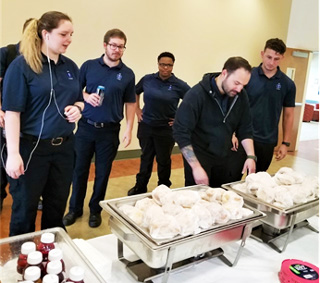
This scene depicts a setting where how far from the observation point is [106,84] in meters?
2.18

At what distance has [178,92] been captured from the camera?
2895 millimetres

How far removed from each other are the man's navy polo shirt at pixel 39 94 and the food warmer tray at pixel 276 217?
0.81 m

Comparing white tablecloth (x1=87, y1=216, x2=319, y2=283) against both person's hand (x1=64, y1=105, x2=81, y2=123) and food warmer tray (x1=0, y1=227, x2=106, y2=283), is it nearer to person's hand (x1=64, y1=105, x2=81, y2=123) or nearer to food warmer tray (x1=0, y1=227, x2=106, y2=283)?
food warmer tray (x1=0, y1=227, x2=106, y2=283)

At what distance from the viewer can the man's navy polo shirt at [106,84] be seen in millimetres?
2182

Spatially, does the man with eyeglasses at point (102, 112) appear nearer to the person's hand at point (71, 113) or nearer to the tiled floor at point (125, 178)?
the tiled floor at point (125, 178)

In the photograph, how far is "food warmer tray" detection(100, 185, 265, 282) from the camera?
825mm

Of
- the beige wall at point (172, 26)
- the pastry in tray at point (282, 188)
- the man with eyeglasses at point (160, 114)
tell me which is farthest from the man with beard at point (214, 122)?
the beige wall at point (172, 26)

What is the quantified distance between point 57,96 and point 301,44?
493cm

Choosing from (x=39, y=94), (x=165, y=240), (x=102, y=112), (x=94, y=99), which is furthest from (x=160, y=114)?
(x=165, y=240)

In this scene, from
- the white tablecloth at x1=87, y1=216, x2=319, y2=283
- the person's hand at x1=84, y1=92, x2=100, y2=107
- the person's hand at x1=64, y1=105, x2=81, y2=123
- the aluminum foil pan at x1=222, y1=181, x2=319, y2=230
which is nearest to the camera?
the white tablecloth at x1=87, y1=216, x2=319, y2=283

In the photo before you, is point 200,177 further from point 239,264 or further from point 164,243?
point 164,243

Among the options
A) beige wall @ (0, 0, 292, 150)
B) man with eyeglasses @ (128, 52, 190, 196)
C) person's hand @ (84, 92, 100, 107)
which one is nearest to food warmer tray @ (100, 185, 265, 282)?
person's hand @ (84, 92, 100, 107)

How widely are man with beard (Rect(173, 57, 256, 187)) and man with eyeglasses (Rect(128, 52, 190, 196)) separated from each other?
1.12 metres

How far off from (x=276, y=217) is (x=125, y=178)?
2.46m
